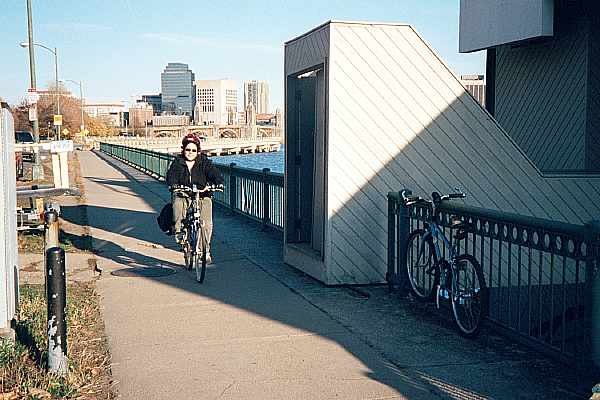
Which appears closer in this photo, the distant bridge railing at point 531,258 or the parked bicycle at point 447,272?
the distant bridge railing at point 531,258

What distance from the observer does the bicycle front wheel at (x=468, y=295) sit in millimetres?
6262

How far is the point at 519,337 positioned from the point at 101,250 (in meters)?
7.37


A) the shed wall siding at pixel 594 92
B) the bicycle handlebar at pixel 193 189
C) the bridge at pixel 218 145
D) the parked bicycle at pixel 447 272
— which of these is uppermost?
the shed wall siding at pixel 594 92

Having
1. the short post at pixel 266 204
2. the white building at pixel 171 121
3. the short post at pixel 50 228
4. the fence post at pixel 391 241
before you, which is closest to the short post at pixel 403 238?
the fence post at pixel 391 241

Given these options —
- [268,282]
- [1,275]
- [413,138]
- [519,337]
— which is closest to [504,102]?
[413,138]

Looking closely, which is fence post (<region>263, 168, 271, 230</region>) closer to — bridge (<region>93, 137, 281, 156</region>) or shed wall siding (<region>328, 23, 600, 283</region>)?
shed wall siding (<region>328, 23, 600, 283</region>)

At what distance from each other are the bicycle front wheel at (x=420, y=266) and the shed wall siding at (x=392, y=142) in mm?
774

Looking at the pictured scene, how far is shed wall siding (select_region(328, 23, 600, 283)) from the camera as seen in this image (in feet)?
27.9

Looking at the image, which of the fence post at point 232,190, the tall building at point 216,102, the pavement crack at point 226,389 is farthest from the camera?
the tall building at point 216,102

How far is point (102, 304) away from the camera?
7965mm

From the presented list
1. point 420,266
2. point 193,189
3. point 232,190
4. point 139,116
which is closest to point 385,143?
point 420,266

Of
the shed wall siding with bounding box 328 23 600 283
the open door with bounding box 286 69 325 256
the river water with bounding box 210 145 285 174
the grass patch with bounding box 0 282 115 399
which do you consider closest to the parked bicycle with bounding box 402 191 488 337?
the shed wall siding with bounding box 328 23 600 283

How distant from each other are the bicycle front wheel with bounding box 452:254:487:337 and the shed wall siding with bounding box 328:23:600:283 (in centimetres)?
204

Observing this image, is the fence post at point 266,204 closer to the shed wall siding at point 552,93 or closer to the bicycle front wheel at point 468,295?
the shed wall siding at point 552,93
